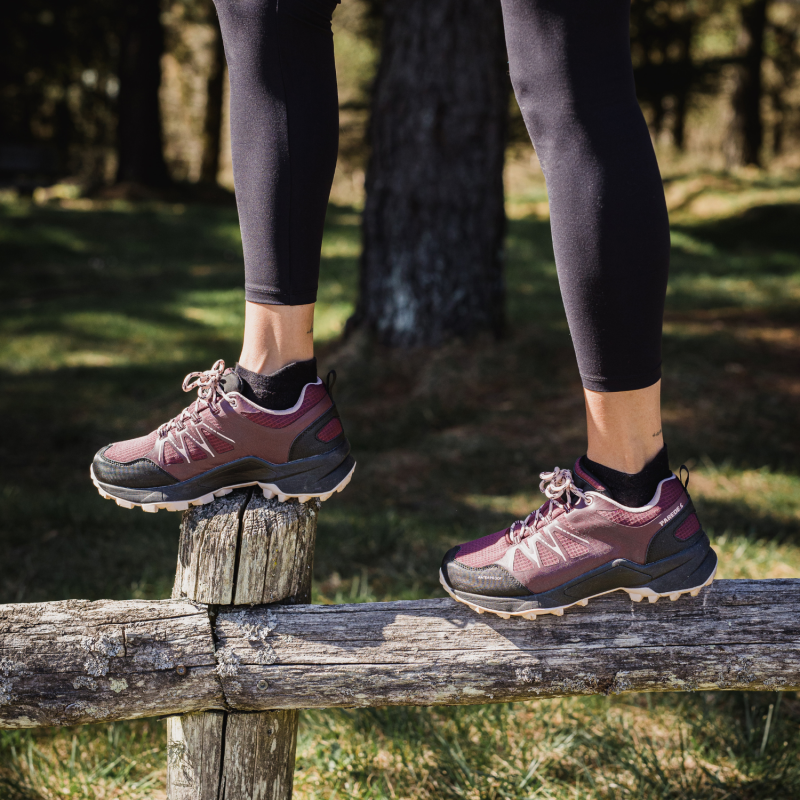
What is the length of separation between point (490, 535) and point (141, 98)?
13173 millimetres

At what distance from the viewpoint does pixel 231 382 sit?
5.32 ft

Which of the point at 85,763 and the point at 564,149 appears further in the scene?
the point at 85,763

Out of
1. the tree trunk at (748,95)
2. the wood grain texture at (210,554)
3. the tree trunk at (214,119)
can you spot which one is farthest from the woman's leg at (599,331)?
the tree trunk at (214,119)

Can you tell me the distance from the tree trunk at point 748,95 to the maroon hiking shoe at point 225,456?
14.4 metres

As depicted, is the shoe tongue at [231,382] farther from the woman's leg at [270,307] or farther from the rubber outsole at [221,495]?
the rubber outsole at [221,495]

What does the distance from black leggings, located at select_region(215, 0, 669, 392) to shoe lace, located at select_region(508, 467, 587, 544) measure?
0.21 meters

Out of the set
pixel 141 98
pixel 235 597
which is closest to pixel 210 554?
pixel 235 597

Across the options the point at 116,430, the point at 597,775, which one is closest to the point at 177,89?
the point at 116,430

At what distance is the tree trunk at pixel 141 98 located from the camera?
41.0 feet

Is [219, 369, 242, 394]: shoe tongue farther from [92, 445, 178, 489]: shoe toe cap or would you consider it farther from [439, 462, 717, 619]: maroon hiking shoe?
[439, 462, 717, 619]: maroon hiking shoe

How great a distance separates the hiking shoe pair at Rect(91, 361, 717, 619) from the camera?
1423mm

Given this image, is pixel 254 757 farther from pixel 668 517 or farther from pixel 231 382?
pixel 668 517

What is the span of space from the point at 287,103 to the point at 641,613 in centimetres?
116

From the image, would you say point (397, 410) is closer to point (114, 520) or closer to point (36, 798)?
point (114, 520)
